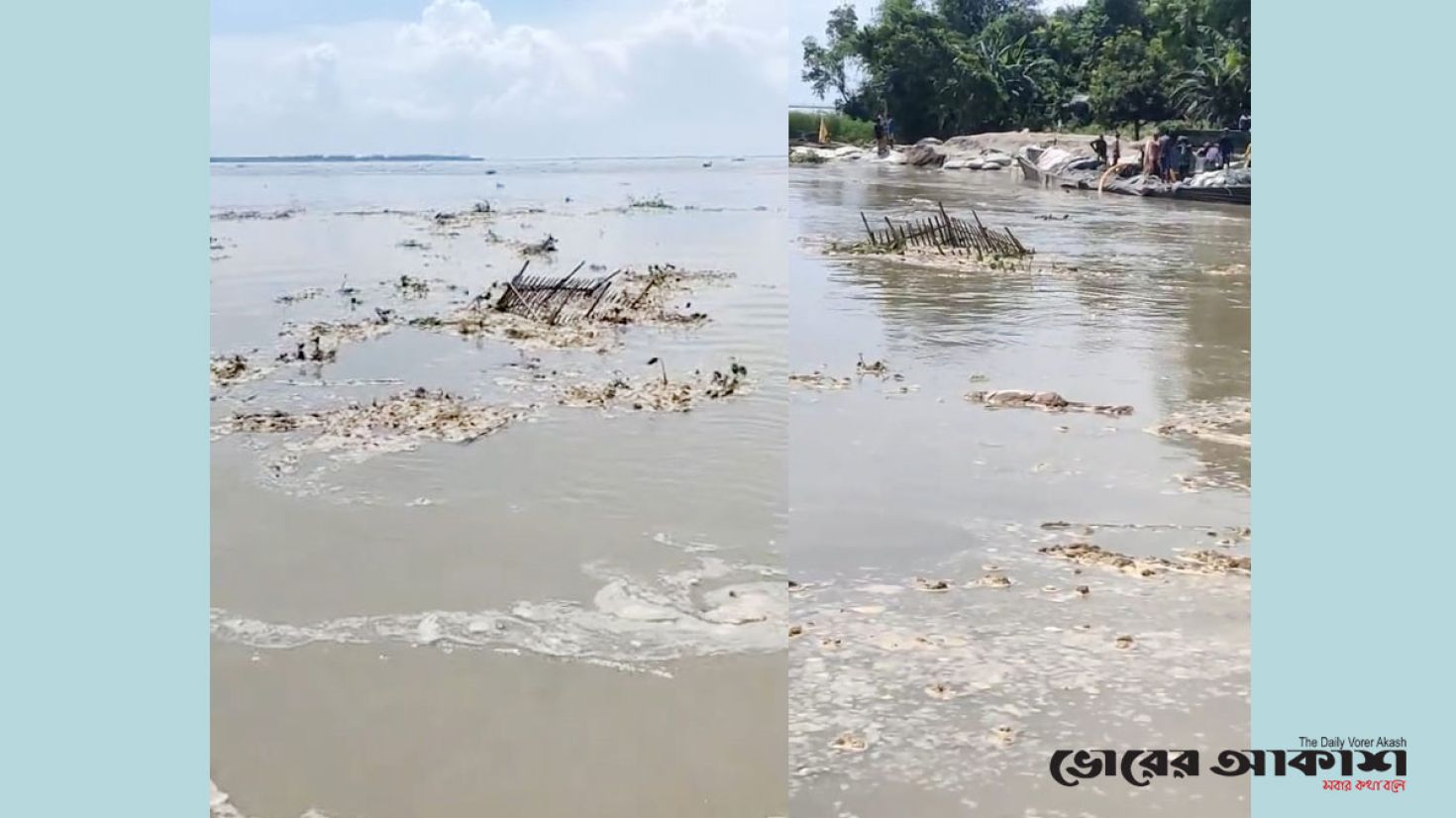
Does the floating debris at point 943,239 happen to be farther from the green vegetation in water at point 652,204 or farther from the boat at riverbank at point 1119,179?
the green vegetation in water at point 652,204

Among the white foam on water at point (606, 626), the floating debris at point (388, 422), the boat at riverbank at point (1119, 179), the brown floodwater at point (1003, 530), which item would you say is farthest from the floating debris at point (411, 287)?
the white foam on water at point (606, 626)

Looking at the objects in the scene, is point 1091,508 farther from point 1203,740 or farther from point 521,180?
point 521,180

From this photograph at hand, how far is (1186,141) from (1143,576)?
4.47m

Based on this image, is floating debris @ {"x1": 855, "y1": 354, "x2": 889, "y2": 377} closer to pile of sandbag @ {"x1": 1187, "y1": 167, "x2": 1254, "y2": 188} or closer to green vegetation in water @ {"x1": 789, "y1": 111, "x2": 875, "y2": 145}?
green vegetation in water @ {"x1": 789, "y1": 111, "x2": 875, "y2": 145}

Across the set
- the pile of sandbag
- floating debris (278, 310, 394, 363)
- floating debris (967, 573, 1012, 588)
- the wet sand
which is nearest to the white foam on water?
the wet sand

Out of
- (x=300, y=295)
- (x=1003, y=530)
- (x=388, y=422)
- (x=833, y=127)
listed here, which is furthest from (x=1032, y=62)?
(x=300, y=295)

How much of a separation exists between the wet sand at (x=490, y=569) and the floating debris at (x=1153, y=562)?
3.33ft

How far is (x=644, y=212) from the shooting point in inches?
437

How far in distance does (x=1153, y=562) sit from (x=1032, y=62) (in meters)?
3.45

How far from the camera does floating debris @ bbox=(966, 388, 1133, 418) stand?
17.3 feet

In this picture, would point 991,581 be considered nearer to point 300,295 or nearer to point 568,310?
point 568,310

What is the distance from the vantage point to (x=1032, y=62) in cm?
647

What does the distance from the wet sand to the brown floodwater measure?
218mm

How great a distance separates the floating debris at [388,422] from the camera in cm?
530
